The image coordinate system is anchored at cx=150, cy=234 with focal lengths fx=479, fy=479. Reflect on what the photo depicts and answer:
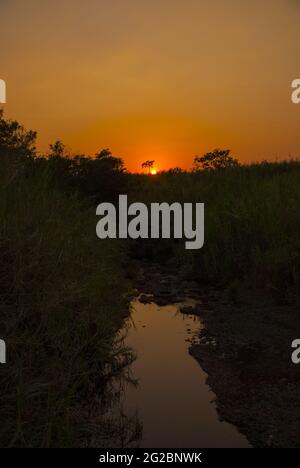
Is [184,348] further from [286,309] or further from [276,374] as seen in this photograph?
[286,309]

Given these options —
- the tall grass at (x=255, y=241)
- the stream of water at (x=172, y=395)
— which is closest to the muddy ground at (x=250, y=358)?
the stream of water at (x=172, y=395)

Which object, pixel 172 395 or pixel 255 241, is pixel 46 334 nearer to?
pixel 172 395

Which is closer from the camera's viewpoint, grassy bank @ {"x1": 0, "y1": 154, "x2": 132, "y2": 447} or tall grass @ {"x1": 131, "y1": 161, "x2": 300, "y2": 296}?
grassy bank @ {"x1": 0, "y1": 154, "x2": 132, "y2": 447}

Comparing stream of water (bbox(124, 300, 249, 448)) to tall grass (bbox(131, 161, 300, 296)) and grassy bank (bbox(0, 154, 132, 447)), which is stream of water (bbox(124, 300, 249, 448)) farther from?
tall grass (bbox(131, 161, 300, 296))

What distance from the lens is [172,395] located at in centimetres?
471

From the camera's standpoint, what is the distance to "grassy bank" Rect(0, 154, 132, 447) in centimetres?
341

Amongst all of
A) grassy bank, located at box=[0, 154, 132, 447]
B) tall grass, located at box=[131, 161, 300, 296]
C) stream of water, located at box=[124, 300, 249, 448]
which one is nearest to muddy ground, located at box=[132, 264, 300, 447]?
stream of water, located at box=[124, 300, 249, 448]

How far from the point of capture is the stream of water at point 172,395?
12.9ft

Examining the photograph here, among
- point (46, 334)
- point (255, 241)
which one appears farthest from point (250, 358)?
point (255, 241)

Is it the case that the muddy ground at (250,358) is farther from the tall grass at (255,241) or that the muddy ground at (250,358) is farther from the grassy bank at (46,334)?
the grassy bank at (46,334)

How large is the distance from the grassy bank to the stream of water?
12.2 inches

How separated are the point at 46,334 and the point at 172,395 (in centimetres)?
149

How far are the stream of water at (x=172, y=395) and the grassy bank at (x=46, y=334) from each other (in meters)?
0.31

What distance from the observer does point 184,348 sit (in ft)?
20.1
